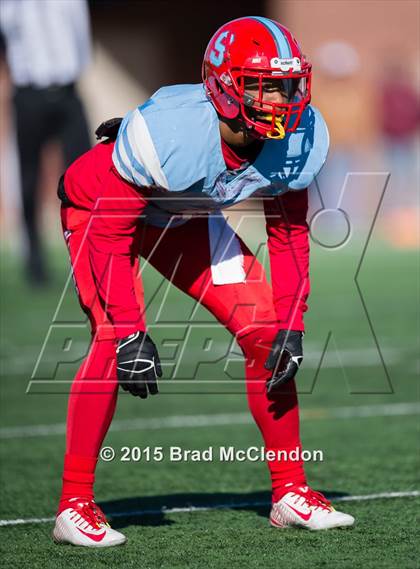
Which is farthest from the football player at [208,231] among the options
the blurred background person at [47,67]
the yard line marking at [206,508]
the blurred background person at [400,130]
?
the blurred background person at [400,130]

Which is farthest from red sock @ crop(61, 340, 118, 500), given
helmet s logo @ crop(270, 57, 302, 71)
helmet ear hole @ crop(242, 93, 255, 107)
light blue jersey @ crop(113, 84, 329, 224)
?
helmet s logo @ crop(270, 57, 302, 71)

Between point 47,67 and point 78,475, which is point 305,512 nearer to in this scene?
point 78,475

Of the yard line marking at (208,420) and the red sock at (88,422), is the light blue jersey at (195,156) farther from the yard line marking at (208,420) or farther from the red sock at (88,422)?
the yard line marking at (208,420)

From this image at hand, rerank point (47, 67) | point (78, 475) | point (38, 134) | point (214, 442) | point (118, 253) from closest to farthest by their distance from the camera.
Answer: point (118, 253)
point (78, 475)
point (214, 442)
point (47, 67)
point (38, 134)

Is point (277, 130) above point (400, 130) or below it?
above

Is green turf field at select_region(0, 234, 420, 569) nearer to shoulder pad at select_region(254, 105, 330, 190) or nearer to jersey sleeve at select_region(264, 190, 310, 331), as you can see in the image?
jersey sleeve at select_region(264, 190, 310, 331)

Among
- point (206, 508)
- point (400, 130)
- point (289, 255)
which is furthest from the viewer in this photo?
point (400, 130)

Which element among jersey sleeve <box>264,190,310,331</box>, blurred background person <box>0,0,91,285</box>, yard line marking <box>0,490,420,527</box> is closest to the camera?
jersey sleeve <box>264,190,310,331</box>

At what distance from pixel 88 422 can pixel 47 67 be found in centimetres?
528

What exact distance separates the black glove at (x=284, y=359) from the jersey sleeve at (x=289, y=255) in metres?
0.06

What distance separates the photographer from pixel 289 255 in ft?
11.6

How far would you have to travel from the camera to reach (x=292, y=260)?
3.53 meters

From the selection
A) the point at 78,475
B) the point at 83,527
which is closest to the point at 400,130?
the point at 78,475

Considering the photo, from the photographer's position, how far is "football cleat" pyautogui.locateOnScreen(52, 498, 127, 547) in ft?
10.9
